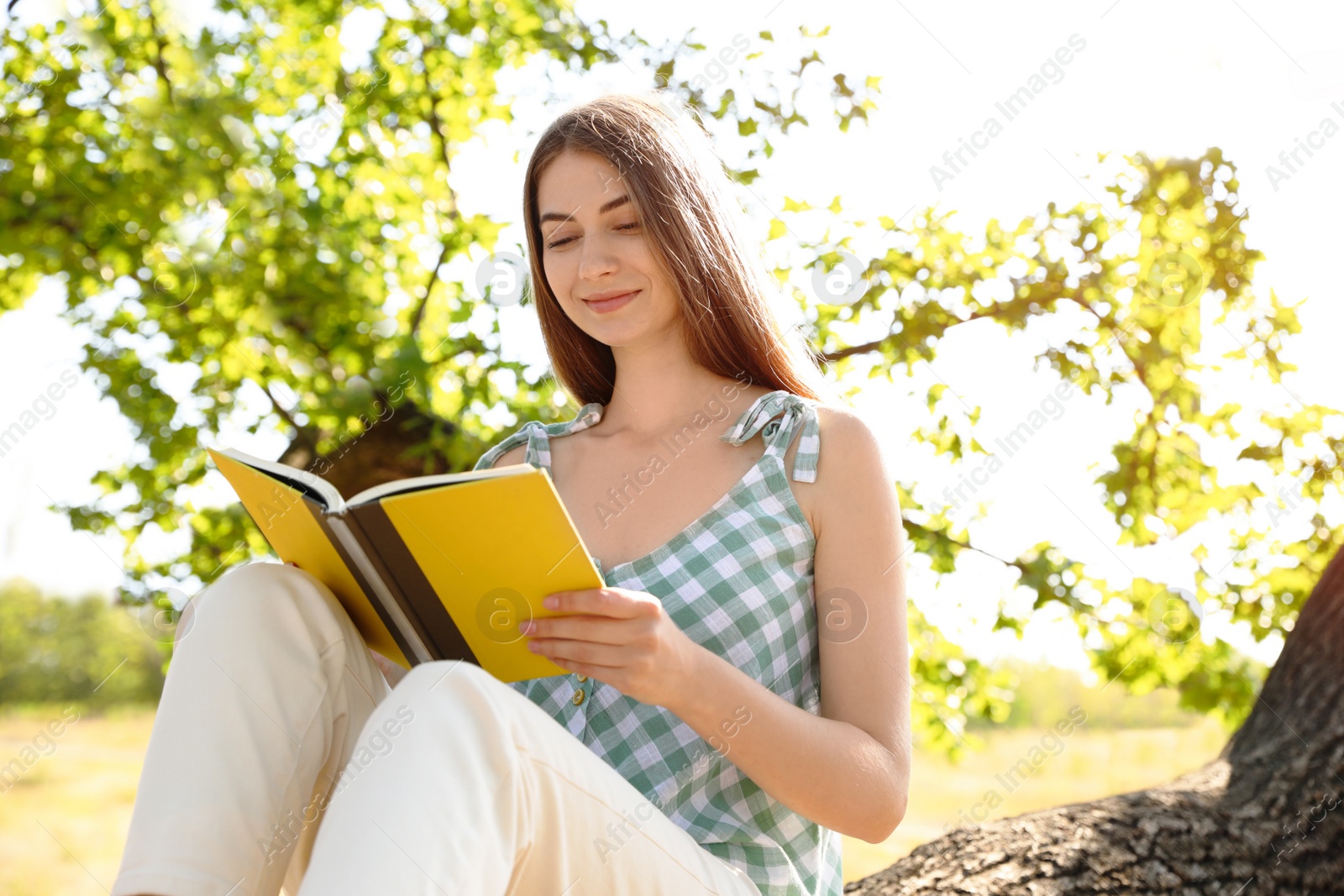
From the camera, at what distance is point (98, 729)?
8.00 meters

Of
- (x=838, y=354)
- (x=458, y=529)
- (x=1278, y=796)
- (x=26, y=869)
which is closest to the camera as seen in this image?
(x=458, y=529)

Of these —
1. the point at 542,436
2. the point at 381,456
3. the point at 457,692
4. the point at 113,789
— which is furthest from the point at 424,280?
the point at 113,789

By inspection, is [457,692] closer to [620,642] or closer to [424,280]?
[620,642]

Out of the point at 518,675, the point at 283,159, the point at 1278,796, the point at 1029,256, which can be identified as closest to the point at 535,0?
the point at 283,159

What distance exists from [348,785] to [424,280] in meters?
3.07

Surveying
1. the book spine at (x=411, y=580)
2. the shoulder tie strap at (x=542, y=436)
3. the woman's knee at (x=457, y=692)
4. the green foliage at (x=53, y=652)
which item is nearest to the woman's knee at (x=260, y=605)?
the book spine at (x=411, y=580)

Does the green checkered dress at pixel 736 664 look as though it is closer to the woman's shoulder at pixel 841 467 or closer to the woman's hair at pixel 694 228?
the woman's shoulder at pixel 841 467

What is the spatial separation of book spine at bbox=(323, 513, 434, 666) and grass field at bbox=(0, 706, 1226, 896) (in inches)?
189

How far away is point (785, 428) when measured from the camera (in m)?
1.57

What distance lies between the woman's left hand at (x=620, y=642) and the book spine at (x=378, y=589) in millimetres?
201

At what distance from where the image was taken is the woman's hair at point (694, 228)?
1612 mm

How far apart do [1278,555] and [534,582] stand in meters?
2.77

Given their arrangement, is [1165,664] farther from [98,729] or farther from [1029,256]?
[98,729]

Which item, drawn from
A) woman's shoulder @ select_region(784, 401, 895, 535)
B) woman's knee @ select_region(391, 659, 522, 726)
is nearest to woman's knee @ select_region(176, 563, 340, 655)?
woman's knee @ select_region(391, 659, 522, 726)
